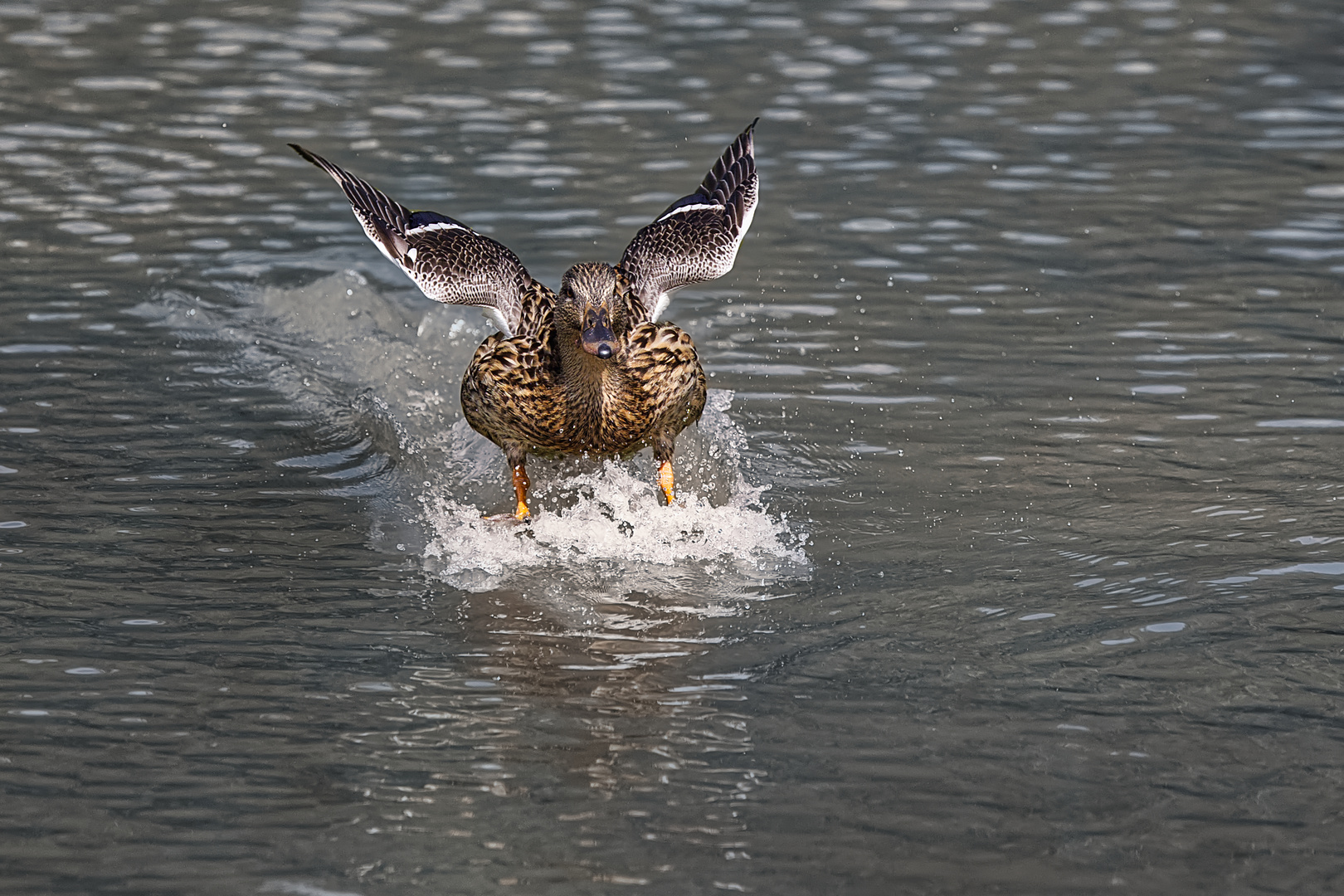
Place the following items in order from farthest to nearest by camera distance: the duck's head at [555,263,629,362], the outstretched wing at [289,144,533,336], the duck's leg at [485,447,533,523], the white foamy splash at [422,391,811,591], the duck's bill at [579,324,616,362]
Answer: the outstretched wing at [289,144,533,336] → the duck's leg at [485,447,533,523] → the white foamy splash at [422,391,811,591] → the duck's head at [555,263,629,362] → the duck's bill at [579,324,616,362]

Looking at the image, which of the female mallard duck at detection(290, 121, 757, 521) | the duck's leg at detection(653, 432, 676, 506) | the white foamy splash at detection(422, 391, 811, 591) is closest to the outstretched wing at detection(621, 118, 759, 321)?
the female mallard duck at detection(290, 121, 757, 521)

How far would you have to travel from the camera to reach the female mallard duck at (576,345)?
25.1ft

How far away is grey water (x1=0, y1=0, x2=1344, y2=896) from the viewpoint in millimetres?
5309

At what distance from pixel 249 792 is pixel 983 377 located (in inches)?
223

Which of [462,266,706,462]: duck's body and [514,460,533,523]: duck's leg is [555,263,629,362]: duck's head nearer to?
[462,266,706,462]: duck's body

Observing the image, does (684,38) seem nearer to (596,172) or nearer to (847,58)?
(847,58)

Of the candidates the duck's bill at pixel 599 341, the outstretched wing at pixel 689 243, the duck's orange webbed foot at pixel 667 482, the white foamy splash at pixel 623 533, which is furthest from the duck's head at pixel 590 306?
the outstretched wing at pixel 689 243

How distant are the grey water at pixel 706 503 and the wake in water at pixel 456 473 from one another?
0.04 metres

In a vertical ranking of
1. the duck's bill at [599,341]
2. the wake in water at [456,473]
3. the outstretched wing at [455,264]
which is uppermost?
the duck's bill at [599,341]

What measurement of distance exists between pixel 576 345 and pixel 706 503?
4.04 feet

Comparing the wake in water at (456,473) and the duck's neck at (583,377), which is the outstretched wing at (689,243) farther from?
the duck's neck at (583,377)

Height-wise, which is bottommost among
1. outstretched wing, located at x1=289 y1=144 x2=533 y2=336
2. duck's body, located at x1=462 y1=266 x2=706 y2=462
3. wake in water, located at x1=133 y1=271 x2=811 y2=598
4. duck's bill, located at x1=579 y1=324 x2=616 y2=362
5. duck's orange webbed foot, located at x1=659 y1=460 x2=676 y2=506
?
wake in water, located at x1=133 y1=271 x2=811 y2=598

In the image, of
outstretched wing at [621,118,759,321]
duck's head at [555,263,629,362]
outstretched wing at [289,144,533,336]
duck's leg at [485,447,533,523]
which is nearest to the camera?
duck's head at [555,263,629,362]

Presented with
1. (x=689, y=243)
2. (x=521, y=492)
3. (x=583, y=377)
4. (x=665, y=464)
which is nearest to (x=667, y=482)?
(x=665, y=464)
